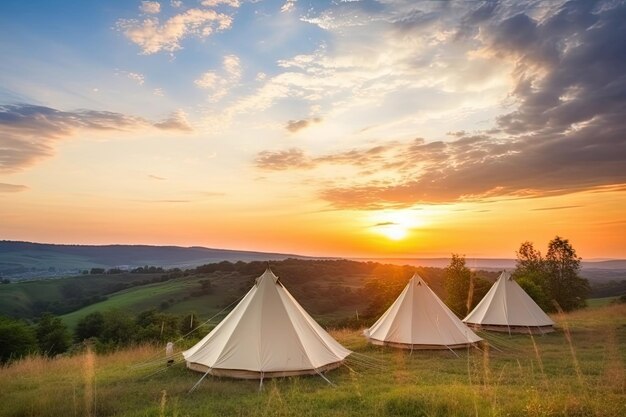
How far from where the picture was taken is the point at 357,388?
9234 millimetres

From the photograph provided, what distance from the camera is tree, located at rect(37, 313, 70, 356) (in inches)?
1340

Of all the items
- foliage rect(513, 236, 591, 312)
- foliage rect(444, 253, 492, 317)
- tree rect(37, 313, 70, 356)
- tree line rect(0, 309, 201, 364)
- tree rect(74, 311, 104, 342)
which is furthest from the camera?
foliage rect(513, 236, 591, 312)

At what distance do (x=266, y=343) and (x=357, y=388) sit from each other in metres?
2.96

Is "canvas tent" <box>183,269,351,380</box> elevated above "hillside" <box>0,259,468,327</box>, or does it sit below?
above

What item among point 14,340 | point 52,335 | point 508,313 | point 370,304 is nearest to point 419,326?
point 508,313

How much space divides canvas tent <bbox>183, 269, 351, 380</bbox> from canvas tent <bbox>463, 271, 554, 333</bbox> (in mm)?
12101

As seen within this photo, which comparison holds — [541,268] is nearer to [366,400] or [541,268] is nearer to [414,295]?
[414,295]

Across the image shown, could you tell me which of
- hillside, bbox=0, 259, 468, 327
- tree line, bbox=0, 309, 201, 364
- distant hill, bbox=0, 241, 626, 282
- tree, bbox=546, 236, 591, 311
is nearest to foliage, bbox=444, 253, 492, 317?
hillside, bbox=0, 259, 468, 327

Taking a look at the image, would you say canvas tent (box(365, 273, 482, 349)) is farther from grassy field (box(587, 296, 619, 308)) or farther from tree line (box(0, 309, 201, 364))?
grassy field (box(587, 296, 619, 308))

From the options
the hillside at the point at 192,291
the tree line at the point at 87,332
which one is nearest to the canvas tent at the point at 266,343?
the tree line at the point at 87,332

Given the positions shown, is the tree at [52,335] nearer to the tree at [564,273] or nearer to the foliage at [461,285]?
the foliage at [461,285]

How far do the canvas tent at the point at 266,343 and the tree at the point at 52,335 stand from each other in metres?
28.7

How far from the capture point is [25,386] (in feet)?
34.2

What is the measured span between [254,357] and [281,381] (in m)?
0.93
